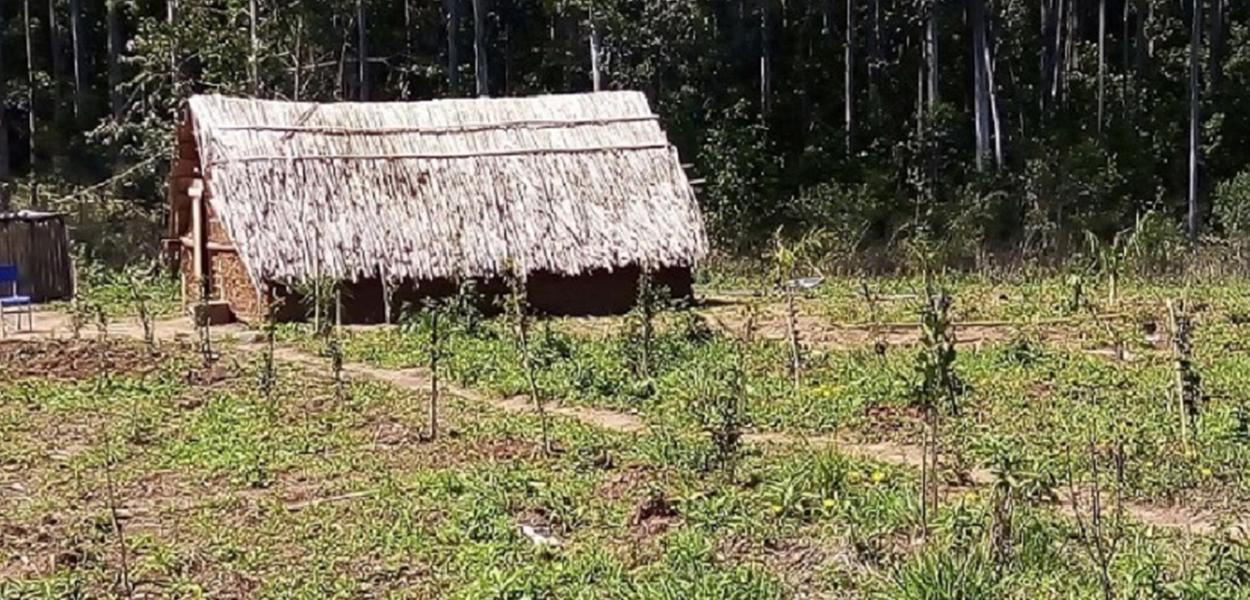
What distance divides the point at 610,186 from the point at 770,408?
784 cm

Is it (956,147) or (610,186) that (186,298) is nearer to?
(610,186)

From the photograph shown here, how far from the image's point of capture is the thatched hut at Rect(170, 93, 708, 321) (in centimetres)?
1741

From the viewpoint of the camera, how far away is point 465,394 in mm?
12430

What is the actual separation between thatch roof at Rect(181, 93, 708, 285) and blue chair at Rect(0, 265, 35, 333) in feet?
8.17

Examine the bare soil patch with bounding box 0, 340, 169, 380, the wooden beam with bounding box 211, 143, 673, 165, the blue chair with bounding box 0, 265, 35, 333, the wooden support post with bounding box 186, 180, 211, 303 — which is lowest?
the bare soil patch with bounding box 0, 340, 169, 380

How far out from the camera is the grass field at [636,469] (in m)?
6.92

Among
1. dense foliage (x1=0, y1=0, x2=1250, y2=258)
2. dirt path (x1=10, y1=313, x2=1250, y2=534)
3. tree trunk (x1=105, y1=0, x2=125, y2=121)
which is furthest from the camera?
tree trunk (x1=105, y1=0, x2=125, y2=121)

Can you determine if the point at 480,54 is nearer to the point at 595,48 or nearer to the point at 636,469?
the point at 595,48

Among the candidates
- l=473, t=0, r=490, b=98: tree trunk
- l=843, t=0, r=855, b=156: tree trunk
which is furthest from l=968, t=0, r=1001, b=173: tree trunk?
l=473, t=0, r=490, b=98: tree trunk

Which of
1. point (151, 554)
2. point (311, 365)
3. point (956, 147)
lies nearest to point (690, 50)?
point (956, 147)

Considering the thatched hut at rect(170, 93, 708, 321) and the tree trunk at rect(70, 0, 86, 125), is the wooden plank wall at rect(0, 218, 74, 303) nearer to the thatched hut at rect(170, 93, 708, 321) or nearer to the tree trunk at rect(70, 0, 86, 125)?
the thatched hut at rect(170, 93, 708, 321)

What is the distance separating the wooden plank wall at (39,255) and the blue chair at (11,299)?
0.81 meters

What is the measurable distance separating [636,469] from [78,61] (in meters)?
28.7

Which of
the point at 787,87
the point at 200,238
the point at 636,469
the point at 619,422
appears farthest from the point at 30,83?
the point at 636,469
